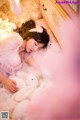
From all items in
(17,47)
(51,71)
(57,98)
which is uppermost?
(17,47)

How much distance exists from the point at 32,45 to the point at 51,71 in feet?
0.62

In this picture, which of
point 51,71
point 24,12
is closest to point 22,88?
point 51,71

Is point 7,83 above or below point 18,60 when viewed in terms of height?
below

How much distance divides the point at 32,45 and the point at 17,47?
89mm

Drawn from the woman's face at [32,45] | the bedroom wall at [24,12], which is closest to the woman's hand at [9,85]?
the woman's face at [32,45]

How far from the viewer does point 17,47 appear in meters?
2.25

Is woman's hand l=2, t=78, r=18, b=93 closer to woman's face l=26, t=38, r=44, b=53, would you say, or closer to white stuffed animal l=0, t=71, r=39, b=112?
white stuffed animal l=0, t=71, r=39, b=112

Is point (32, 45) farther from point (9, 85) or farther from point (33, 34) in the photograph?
point (9, 85)

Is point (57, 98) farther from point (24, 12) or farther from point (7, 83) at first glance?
point (24, 12)

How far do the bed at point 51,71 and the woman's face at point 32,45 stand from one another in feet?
0.11

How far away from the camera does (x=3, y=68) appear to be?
2.25 metres

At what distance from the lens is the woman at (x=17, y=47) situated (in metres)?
2.24

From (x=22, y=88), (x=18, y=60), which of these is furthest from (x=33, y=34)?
(x=22, y=88)

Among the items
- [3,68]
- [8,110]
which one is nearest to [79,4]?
[3,68]
